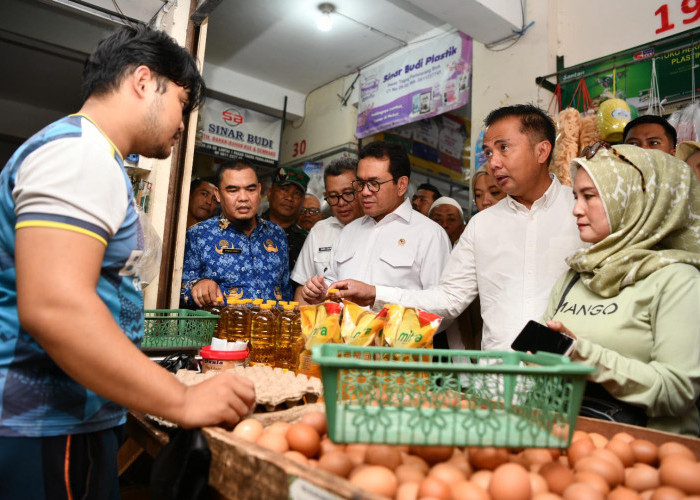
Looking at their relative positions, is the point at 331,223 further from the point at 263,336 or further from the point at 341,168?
the point at 263,336

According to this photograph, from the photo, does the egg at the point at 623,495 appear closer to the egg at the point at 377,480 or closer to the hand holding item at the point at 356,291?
the egg at the point at 377,480

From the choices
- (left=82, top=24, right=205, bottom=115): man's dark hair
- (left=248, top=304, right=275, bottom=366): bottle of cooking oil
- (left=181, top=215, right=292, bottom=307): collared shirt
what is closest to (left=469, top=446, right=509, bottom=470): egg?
(left=82, top=24, right=205, bottom=115): man's dark hair

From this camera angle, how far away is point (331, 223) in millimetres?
3742

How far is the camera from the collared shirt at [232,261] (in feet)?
10.2

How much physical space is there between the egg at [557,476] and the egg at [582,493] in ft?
0.13

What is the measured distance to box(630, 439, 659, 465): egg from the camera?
44.0 inches

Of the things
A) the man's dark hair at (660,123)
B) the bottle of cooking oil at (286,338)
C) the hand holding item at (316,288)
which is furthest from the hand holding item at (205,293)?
the man's dark hair at (660,123)

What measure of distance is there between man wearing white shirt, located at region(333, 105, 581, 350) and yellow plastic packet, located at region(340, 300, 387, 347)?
0.42m

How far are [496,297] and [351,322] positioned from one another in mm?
920

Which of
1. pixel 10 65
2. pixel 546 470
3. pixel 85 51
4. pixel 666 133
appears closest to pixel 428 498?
pixel 546 470

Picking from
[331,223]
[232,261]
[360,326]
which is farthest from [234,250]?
[360,326]

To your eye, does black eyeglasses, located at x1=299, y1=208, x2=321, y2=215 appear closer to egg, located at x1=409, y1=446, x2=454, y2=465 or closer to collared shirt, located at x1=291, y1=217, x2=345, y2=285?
collared shirt, located at x1=291, y1=217, x2=345, y2=285

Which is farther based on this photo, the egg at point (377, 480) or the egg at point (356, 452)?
the egg at point (356, 452)

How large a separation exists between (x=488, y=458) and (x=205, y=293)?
6.84ft
